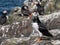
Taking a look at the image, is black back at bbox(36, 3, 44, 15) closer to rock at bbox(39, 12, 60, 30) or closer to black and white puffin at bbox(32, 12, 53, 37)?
rock at bbox(39, 12, 60, 30)

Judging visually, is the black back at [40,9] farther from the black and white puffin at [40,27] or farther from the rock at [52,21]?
the black and white puffin at [40,27]

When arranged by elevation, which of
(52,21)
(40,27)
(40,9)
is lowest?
(40,9)

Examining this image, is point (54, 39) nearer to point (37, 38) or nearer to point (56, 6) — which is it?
point (37, 38)

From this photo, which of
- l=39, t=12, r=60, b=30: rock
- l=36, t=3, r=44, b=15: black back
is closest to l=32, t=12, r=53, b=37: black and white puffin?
l=39, t=12, r=60, b=30: rock

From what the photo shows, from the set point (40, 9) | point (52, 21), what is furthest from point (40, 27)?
point (40, 9)

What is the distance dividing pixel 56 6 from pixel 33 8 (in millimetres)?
2950

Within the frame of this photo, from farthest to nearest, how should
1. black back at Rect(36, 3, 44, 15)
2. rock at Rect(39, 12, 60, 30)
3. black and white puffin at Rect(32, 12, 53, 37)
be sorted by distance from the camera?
black back at Rect(36, 3, 44, 15) < rock at Rect(39, 12, 60, 30) < black and white puffin at Rect(32, 12, 53, 37)

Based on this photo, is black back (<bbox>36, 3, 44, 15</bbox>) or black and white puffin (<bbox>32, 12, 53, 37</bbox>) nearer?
black and white puffin (<bbox>32, 12, 53, 37</bbox>)

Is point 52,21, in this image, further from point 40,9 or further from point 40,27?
point 40,9

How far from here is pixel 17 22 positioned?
25750mm

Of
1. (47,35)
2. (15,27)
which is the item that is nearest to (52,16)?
(15,27)

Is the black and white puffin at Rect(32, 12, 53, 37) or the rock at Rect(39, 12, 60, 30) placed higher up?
the black and white puffin at Rect(32, 12, 53, 37)

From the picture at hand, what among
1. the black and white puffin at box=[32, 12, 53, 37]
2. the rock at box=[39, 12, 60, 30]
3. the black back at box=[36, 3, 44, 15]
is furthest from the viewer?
the black back at box=[36, 3, 44, 15]

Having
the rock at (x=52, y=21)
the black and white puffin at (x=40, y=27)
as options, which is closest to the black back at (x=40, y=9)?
the rock at (x=52, y=21)
